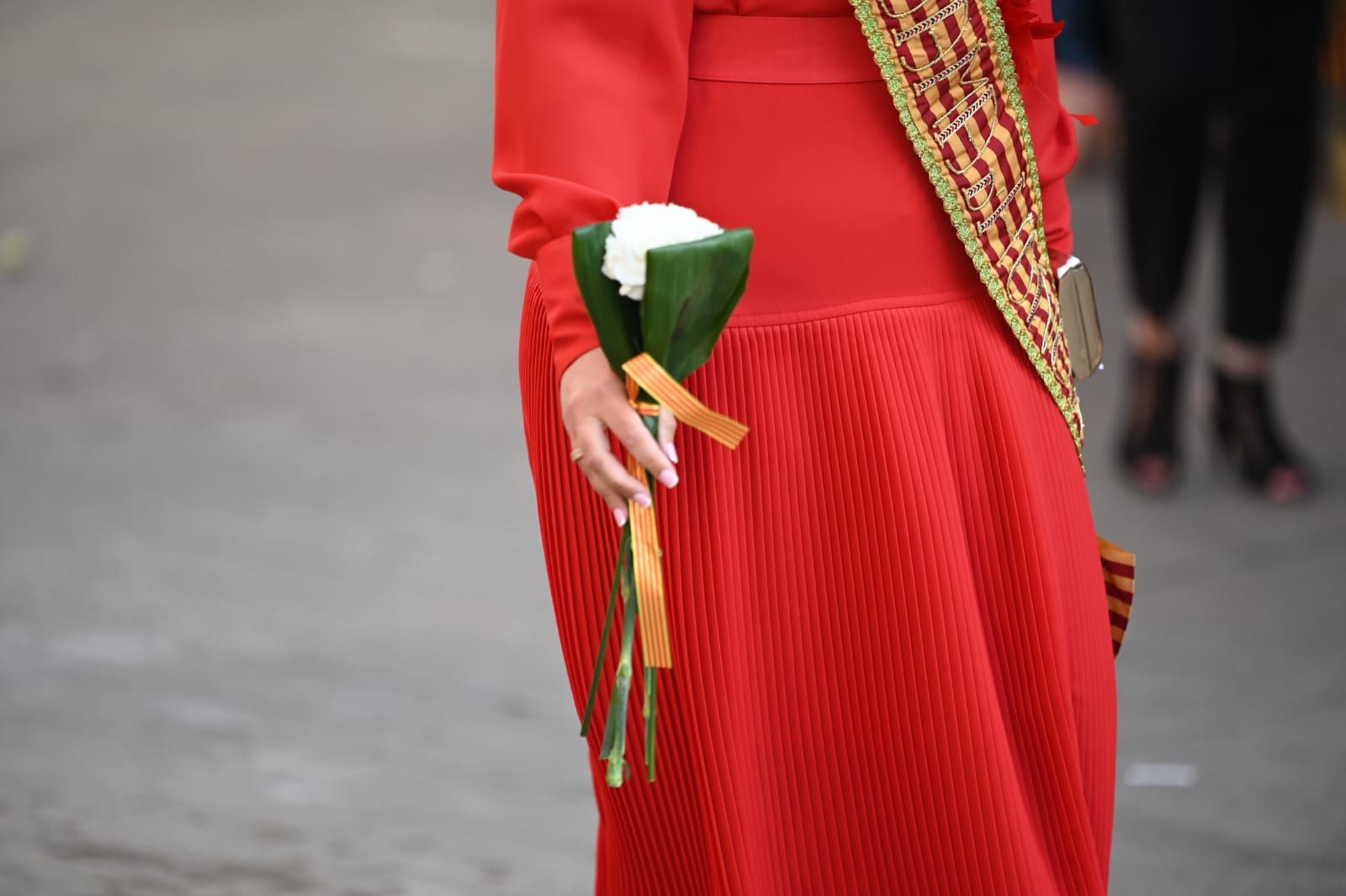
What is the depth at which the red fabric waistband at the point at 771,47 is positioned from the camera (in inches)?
60.7

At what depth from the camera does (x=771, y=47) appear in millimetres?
1547

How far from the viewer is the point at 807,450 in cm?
159

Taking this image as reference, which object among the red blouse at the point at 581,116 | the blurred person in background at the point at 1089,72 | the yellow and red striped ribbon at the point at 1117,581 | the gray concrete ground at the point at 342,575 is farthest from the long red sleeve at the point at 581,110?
the blurred person in background at the point at 1089,72

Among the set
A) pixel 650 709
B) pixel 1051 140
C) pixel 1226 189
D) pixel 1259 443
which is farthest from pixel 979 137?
pixel 1259 443

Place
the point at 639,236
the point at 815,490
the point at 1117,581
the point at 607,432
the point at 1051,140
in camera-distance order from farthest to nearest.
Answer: the point at 1117,581, the point at 1051,140, the point at 815,490, the point at 607,432, the point at 639,236

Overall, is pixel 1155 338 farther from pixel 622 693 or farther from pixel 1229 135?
pixel 622 693

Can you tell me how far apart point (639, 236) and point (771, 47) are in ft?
0.99

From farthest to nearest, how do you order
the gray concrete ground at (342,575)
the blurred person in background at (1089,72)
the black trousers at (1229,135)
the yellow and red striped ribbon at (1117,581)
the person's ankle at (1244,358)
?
the blurred person in background at (1089,72)
the person's ankle at (1244,358)
the black trousers at (1229,135)
the gray concrete ground at (342,575)
the yellow and red striped ribbon at (1117,581)

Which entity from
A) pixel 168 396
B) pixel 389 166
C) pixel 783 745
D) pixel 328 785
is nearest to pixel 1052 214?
pixel 783 745

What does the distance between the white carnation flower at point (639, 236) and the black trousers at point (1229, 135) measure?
2669 millimetres

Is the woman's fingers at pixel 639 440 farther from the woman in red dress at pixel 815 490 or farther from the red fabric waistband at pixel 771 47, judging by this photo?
the red fabric waistband at pixel 771 47

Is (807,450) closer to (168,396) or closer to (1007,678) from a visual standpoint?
(1007,678)

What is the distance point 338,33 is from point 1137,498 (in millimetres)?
6105

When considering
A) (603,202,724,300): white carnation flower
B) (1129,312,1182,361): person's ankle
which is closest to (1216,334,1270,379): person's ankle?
(1129,312,1182,361): person's ankle
